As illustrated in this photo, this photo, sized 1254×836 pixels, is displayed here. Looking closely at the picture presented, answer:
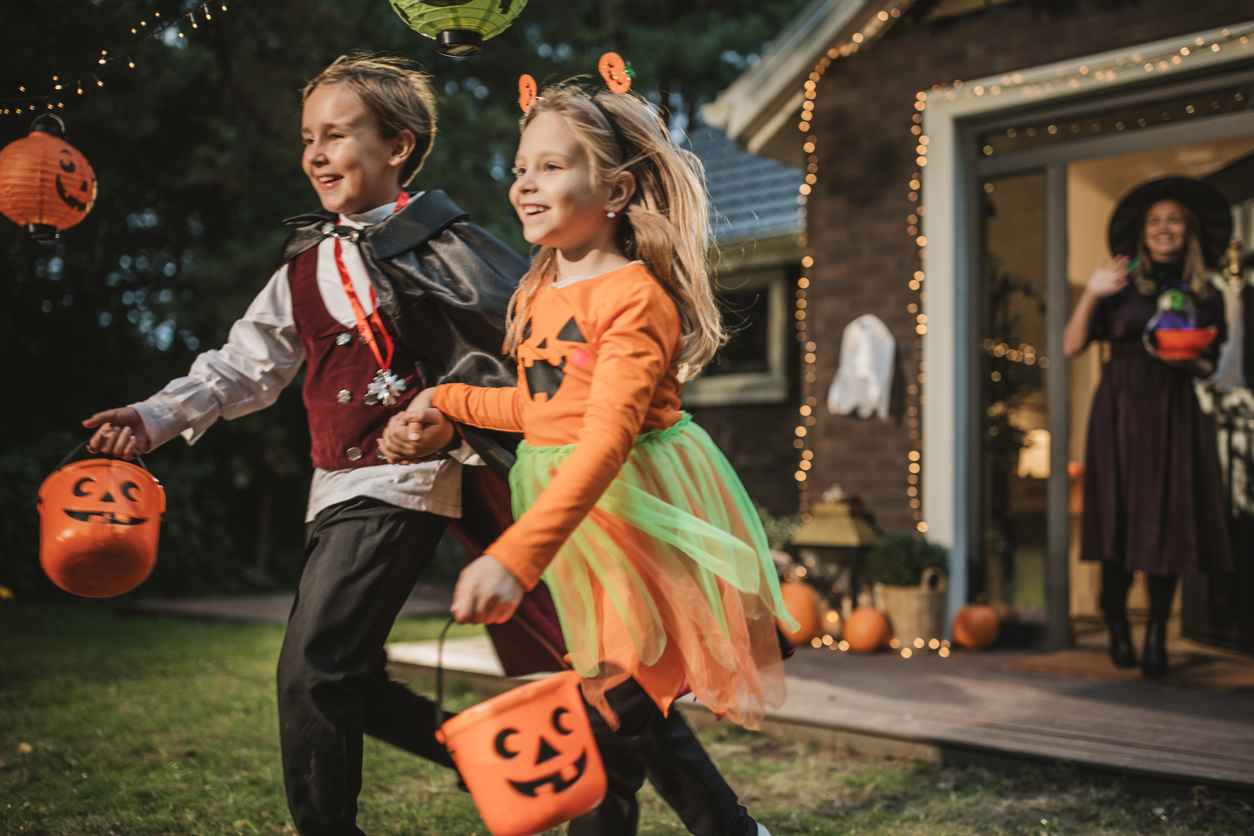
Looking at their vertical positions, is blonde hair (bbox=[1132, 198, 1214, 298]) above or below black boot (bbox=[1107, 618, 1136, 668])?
above

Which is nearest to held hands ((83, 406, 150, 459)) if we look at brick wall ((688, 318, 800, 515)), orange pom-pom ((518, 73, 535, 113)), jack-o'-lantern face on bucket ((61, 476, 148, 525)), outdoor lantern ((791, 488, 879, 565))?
jack-o'-lantern face on bucket ((61, 476, 148, 525))

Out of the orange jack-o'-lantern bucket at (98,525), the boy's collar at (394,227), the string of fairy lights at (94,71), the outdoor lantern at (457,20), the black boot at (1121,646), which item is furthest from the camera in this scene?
the black boot at (1121,646)

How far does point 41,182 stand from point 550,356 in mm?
2764

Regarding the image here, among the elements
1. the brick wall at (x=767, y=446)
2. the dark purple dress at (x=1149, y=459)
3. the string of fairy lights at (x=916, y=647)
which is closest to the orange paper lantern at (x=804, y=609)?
the string of fairy lights at (x=916, y=647)

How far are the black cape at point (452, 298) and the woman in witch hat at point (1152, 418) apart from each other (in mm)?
3417

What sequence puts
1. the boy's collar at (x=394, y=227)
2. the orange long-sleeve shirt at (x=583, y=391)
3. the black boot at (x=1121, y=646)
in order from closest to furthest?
the orange long-sleeve shirt at (x=583, y=391)
the boy's collar at (x=394, y=227)
the black boot at (x=1121, y=646)

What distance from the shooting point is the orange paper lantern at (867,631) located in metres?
5.84

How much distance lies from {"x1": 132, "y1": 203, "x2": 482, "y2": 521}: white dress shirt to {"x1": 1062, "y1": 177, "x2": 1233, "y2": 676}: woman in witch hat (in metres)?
3.55

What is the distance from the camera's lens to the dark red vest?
8.48ft

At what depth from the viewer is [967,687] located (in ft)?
16.0

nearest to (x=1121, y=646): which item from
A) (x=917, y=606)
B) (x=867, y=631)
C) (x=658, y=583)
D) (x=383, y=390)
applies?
(x=917, y=606)

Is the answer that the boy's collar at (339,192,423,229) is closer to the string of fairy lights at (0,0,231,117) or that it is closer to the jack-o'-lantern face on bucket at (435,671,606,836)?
the string of fairy lights at (0,0,231,117)

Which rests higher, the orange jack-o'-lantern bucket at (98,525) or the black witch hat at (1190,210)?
the black witch hat at (1190,210)

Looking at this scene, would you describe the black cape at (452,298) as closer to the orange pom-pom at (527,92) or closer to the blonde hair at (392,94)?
the blonde hair at (392,94)
